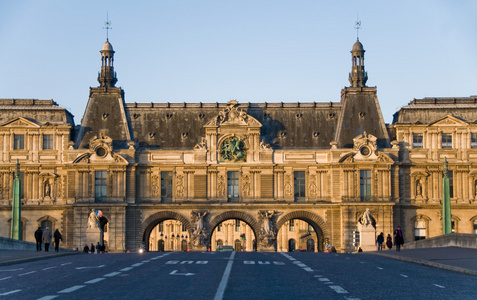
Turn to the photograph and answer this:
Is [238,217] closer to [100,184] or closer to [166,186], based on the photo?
[166,186]

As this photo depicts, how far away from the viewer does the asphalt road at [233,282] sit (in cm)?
2564

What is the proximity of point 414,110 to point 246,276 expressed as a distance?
62682 mm

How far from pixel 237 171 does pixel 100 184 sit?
44.6ft

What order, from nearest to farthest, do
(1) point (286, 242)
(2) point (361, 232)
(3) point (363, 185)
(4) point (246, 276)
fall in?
(4) point (246, 276) < (2) point (361, 232) < (3) point (363, 185) < (1) point (286, 242)

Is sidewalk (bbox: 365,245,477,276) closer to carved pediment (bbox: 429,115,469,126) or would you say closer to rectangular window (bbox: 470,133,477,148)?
carved pediment (bbox: 429,115,469,126)

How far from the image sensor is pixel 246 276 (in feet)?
108

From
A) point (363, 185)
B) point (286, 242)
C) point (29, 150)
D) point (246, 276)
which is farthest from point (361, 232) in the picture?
point (286, 242)

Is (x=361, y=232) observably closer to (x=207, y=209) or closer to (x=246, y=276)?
(x=207, y=209)

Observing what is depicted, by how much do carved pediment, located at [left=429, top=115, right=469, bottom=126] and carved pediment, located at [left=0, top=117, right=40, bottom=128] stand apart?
131 feet

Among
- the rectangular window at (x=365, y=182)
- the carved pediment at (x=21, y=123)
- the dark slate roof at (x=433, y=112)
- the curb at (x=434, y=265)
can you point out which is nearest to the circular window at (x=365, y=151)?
the rectangular window at (x=365, y=182)

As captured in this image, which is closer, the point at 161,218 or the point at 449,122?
the point at 161,218

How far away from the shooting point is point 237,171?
3536 inches

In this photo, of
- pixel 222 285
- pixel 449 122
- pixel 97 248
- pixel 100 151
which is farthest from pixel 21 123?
pixel 222 285

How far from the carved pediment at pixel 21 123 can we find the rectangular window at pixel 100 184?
8174 mm
